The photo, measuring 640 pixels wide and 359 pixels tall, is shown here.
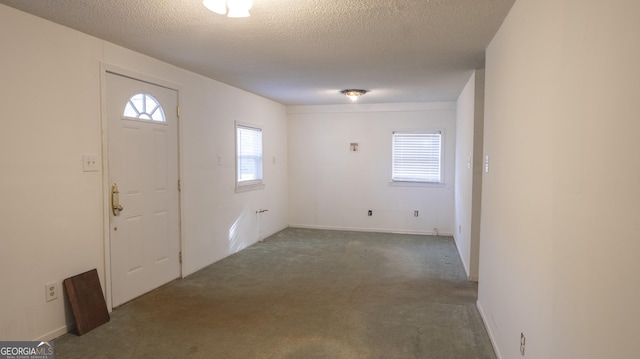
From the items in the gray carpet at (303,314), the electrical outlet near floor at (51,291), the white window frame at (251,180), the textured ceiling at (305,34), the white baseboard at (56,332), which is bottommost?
the gray carpet at (303,314)

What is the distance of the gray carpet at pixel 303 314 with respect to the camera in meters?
2.68

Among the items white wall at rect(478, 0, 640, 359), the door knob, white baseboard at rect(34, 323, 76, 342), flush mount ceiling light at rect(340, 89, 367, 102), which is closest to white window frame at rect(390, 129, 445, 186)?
flush mount ceiling light at rect(340, 89, 367, 102)

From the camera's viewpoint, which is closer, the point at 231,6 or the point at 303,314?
the point at 231,6

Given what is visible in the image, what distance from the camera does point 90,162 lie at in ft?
9.93

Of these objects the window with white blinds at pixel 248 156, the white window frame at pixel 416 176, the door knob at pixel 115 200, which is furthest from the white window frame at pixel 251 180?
the white window frame at pixel 416 176

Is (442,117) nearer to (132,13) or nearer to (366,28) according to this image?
(366,28)

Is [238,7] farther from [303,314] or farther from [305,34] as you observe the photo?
[303,314]

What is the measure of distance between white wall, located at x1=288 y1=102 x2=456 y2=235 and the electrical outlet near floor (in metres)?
4.68

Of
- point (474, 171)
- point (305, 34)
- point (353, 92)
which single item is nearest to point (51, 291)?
point (305, 34)

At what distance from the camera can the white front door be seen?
3.29m

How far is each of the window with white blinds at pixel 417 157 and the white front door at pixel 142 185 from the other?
3.92m

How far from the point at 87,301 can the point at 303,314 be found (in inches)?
67.1

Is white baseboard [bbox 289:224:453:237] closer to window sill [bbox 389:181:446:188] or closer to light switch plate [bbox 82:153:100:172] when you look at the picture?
window sill [bbox 389:181:446:188]

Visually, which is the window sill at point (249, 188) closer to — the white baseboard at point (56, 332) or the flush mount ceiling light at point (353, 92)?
the flush mount ceiling light at point (353, 92)
